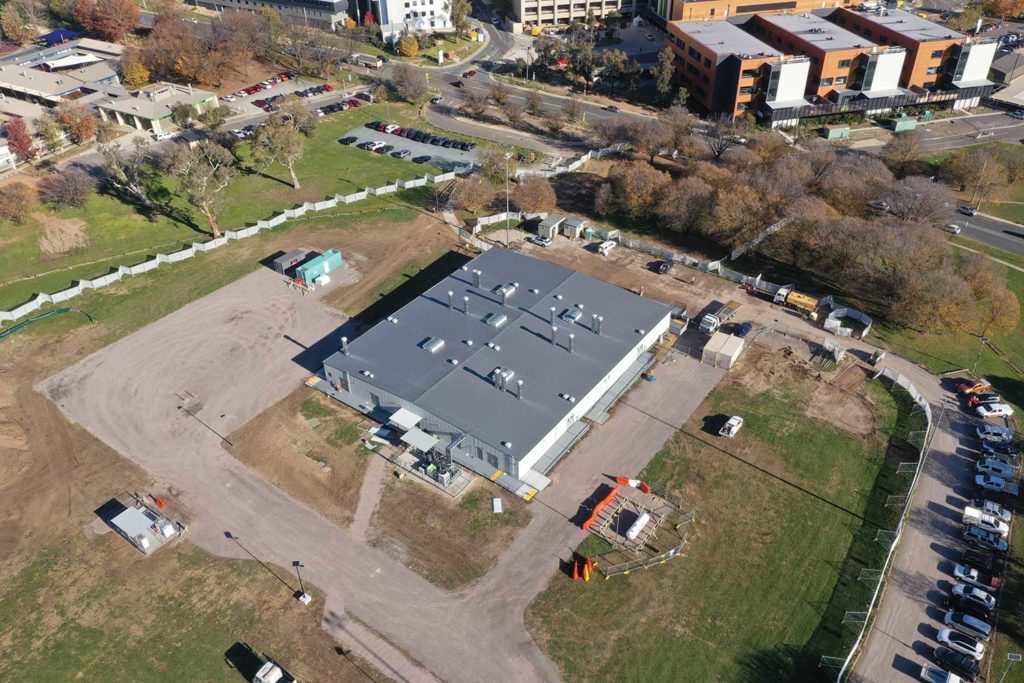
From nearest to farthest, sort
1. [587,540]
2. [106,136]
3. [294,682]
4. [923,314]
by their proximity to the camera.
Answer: [294,682] < [587,540] < [923,314] < [106,136]

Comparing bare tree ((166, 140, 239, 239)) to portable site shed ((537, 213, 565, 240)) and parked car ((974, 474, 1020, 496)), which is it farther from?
parked car ((974, 474, 1020, 496))

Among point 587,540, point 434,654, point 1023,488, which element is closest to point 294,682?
point 434,654

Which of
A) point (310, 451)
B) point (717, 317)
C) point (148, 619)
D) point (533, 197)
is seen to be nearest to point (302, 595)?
point (148, 619)

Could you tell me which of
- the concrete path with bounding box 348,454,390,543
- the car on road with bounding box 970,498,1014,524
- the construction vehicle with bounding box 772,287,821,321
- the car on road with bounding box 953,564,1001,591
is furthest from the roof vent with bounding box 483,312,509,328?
the car on road with bounding box 970,498,1014,524

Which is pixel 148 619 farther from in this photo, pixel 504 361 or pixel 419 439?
pixel 504 361

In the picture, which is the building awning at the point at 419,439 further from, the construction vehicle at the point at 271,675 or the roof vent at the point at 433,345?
the construction vehicle at the point at 271,675

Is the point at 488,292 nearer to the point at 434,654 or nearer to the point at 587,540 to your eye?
the point at 587,540

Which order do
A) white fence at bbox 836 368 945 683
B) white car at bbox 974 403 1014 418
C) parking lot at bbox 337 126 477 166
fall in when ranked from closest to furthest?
1. white fence at bbox 836 368 945 683
2. white car at bbox 974 403 1014 418
3. parking lot at bbox 337 126 477 166
